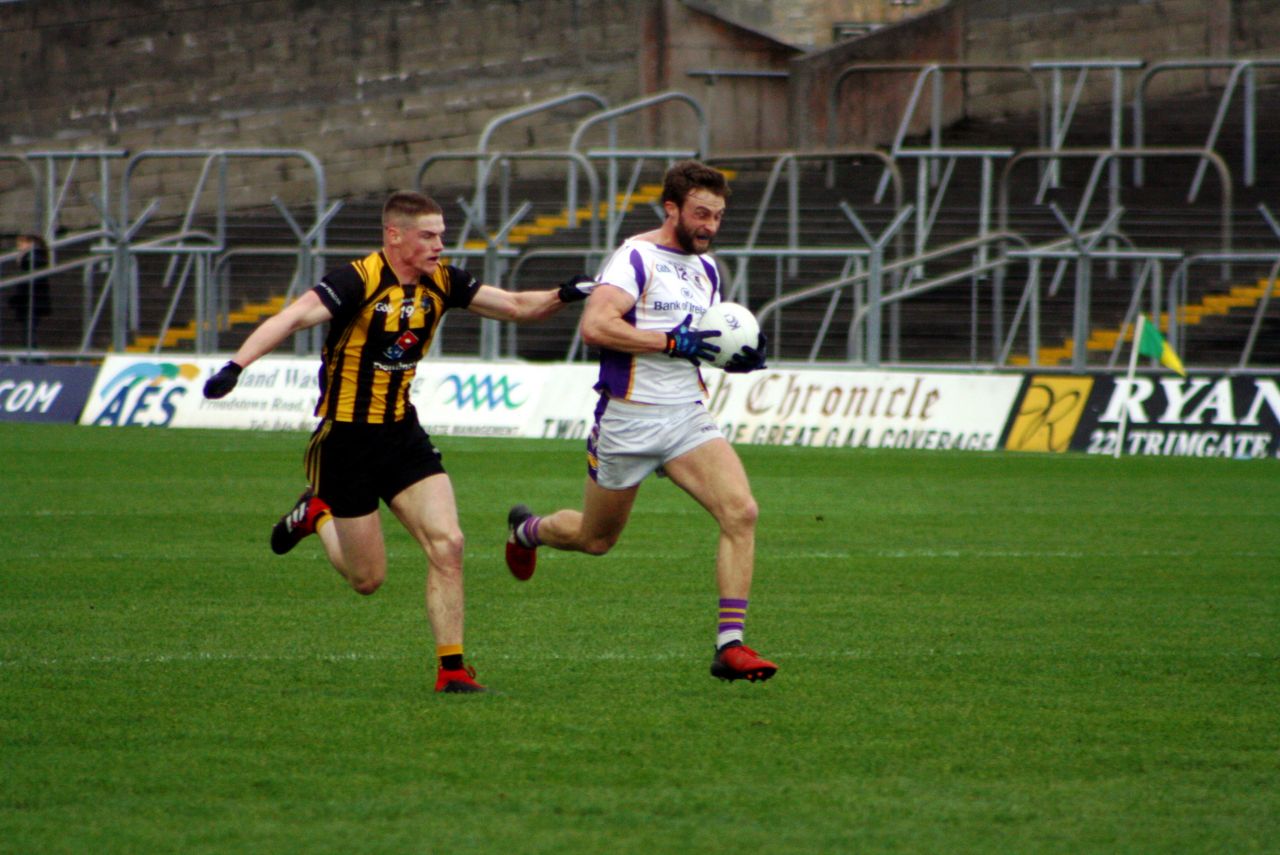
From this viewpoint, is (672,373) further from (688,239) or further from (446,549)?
(446,549)

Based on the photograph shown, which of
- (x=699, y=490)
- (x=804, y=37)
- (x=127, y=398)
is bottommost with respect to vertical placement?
(x=127, y=398)

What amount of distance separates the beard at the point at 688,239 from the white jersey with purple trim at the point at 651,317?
6 cm

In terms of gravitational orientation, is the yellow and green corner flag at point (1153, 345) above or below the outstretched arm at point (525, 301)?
below

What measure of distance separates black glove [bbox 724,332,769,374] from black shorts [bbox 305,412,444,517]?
122 cm

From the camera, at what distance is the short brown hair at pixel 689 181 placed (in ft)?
25.5

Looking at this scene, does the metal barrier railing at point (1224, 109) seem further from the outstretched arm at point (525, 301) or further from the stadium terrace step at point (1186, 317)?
the outstretched arm at point (525, 301)

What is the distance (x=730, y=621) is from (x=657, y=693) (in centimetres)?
A: 46

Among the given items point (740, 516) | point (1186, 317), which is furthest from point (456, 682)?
point (1186, 317)

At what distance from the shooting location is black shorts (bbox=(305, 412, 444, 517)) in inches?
300

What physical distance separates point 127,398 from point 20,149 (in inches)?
437

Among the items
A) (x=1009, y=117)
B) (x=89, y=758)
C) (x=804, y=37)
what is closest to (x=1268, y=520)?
(x=89, y=758)

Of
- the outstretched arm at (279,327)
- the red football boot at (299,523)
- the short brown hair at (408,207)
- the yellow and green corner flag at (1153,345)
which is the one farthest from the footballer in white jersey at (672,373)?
the yellow and green corner flag at (1153,345)

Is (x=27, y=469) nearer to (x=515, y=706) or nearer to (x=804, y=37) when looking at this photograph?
(x=515, y=706)

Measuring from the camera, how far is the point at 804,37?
33.6 m
